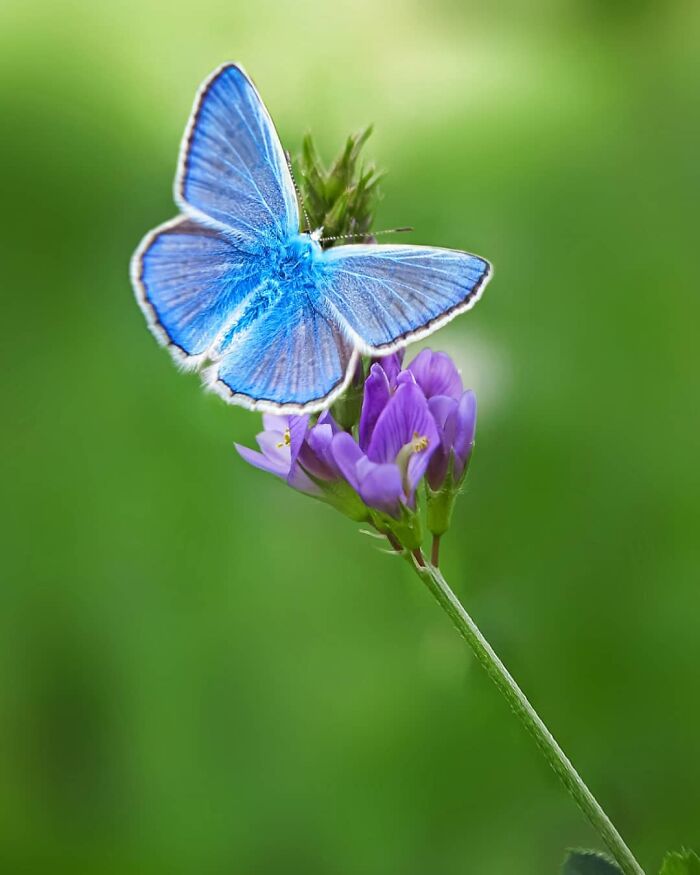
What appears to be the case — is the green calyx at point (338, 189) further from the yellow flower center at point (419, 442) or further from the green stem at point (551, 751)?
the green stem at point (551, 751)

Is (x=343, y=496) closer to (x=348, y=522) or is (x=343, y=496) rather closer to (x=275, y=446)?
(x=275, y=446)

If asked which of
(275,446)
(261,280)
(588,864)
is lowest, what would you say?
(588,864)

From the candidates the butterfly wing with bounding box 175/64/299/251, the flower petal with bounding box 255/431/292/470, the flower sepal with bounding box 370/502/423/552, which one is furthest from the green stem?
the butterfly wing with bounding box 175/64/299/251

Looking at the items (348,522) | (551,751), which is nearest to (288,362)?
(551,751)

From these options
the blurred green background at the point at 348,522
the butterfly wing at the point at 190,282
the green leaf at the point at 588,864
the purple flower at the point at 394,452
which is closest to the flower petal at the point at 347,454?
the purple flower at the point at 394,452

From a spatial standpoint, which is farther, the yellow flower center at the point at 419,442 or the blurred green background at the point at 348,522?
the blurred green background at the point at 348,522

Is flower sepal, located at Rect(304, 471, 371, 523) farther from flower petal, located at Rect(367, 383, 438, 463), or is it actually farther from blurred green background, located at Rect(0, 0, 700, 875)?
blurred green background, located at Rect(0, 0, 700, 875)
